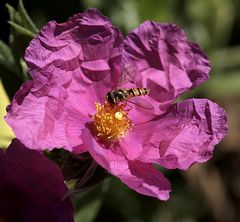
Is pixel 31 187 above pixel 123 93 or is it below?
below

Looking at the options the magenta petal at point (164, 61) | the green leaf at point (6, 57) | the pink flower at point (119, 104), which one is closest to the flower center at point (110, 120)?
the pink flower at point (119, 104)

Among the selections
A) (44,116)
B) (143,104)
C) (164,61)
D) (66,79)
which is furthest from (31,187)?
(164,61)

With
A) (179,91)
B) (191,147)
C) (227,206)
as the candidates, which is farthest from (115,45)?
(227,206)

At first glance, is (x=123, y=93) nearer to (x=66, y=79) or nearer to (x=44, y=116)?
(x=66, y=79)

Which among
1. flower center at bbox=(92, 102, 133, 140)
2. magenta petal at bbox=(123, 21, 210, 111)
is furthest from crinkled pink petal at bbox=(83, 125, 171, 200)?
magenta petal at bbox=(123, 21, 210, 111)

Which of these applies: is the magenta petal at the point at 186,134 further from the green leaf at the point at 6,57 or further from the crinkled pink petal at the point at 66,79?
the green leaf at the point at 6,57
